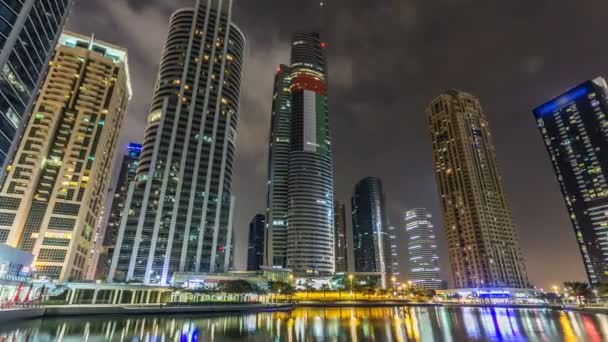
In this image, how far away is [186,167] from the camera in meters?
164

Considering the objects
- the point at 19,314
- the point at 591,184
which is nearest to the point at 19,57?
the point at 19,314

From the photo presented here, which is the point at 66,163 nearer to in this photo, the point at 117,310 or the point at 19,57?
the point at 19,57

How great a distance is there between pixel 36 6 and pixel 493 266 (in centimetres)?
24744

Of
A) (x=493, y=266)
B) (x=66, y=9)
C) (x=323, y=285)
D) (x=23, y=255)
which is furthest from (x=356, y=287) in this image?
(x=66, y=9)

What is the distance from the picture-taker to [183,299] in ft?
330

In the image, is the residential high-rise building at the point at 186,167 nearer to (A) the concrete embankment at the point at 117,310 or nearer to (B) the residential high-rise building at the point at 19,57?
(A) the concrete embankment at the point at 117,310

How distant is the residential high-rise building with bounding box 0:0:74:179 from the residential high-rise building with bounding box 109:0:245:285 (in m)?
87.7

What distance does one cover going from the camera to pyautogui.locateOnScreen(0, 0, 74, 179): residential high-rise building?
59.6 m

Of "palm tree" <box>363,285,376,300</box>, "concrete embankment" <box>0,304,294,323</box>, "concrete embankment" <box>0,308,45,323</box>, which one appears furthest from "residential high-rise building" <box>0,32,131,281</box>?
"palm tree" <box>363,285,376,300</box>

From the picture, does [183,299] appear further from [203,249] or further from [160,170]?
[160,170]

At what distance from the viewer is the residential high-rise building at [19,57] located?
59.6 meters

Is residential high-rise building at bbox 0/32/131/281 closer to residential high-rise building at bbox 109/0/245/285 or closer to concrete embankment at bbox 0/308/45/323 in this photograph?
residential high-rise building at bbox 109/0/245/285

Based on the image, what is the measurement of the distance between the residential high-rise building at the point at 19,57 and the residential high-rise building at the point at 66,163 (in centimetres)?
8277

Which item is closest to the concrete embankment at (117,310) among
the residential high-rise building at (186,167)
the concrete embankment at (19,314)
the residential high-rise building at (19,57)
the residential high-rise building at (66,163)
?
the concrete embankment at (19,314)
